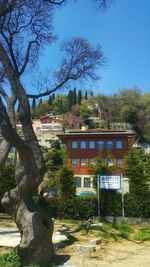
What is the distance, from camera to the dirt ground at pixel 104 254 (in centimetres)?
1138

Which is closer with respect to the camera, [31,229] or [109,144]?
[31,229]

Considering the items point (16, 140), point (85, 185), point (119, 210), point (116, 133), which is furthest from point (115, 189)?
point (116, 133)

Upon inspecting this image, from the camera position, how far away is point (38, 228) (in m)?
11.0

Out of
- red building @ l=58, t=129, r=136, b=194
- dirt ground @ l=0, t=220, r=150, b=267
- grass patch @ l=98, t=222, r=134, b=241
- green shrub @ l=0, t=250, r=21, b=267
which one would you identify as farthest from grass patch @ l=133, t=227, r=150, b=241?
red building @ l=58, t=129, r=136, b=194

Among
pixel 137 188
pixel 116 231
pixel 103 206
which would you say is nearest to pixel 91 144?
pixel 137 188

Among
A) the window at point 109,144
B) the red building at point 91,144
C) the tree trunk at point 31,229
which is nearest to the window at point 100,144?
the red building at point 91,144

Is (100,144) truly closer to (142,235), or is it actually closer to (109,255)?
(142,235)

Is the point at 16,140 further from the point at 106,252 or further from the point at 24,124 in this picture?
the point at 106,252

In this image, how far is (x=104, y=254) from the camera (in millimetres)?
12555

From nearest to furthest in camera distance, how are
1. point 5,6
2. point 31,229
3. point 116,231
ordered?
point 31,229 → point 5,6 → point 116,231

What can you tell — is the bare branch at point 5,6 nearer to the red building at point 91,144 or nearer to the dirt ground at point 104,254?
the dirt ground at point 104,254

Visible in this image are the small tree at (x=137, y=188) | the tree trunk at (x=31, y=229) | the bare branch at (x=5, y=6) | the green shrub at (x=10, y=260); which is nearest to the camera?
the green shrub at (x=10, y=260)

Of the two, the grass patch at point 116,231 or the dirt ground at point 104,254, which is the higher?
the grass patch at point 116,231

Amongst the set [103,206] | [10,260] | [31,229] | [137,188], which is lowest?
[10,260]
